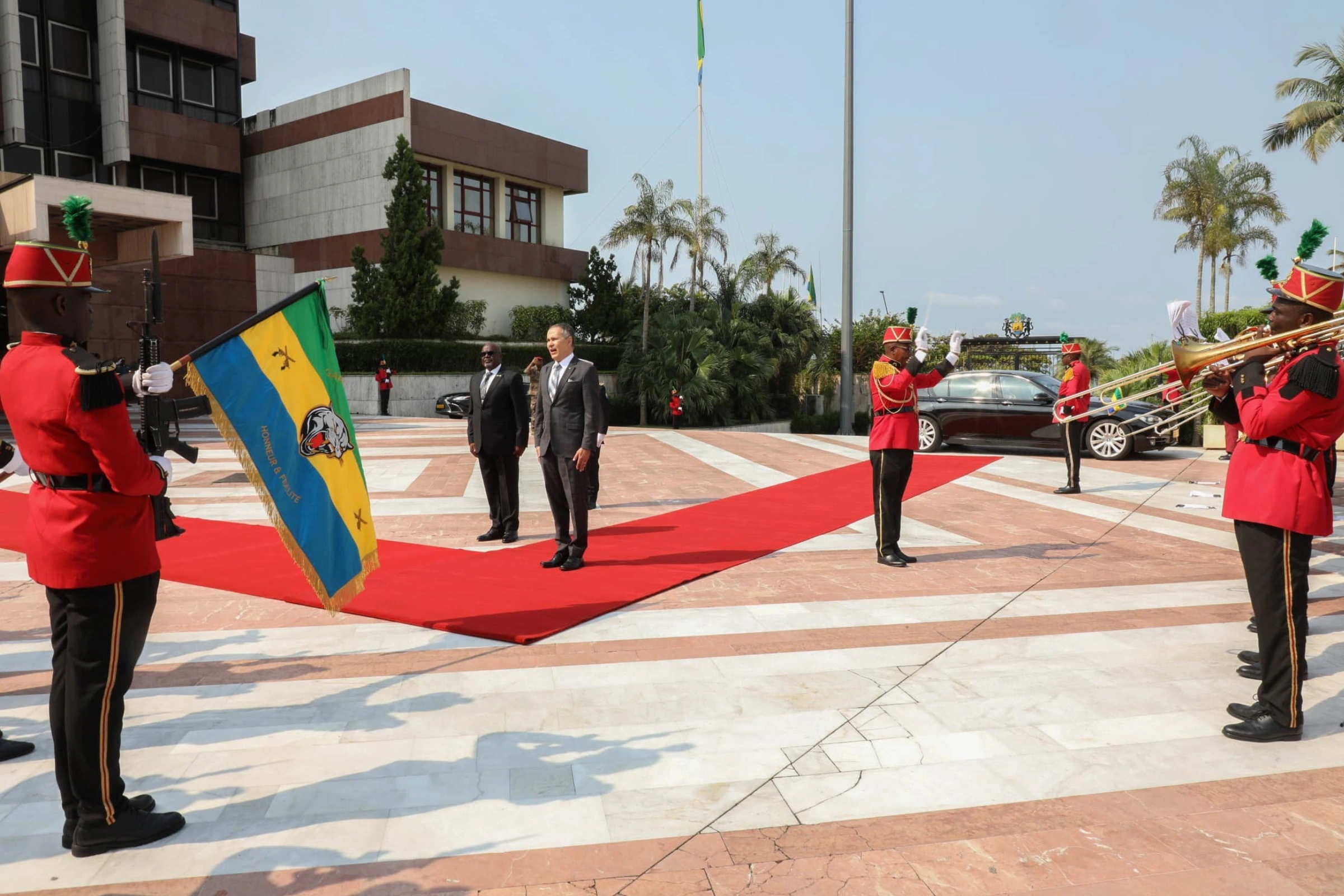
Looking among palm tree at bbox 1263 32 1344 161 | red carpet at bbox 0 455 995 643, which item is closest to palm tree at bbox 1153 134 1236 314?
palm tree at bbox 1263 32 1344 161

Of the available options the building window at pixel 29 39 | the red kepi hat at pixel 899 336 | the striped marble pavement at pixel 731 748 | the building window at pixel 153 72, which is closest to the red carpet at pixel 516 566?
the striped marble pavement at pixel 731 748

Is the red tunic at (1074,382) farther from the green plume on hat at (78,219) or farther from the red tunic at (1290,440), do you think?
the green plume on hat at (78,219)

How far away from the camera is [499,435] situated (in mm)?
8414

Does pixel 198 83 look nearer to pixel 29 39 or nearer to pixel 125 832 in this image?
pixel 29 39

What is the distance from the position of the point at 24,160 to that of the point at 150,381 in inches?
1295

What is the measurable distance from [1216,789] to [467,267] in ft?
111

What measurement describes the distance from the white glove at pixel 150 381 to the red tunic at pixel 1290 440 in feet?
13.9

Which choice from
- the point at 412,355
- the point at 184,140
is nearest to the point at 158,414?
the point at 412,355

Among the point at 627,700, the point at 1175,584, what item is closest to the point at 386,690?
the point at 627,700

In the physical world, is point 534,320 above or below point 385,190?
below

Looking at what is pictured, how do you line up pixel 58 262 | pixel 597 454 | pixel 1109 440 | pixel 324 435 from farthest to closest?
pixel 1109 440 → pixel 597 454 → pixel 324 435 → pixel 58 262

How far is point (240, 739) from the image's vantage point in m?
3.92

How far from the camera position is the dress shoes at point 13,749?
3695 millimetres

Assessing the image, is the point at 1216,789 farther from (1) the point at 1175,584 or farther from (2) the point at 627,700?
(1) the point at 1175,584
